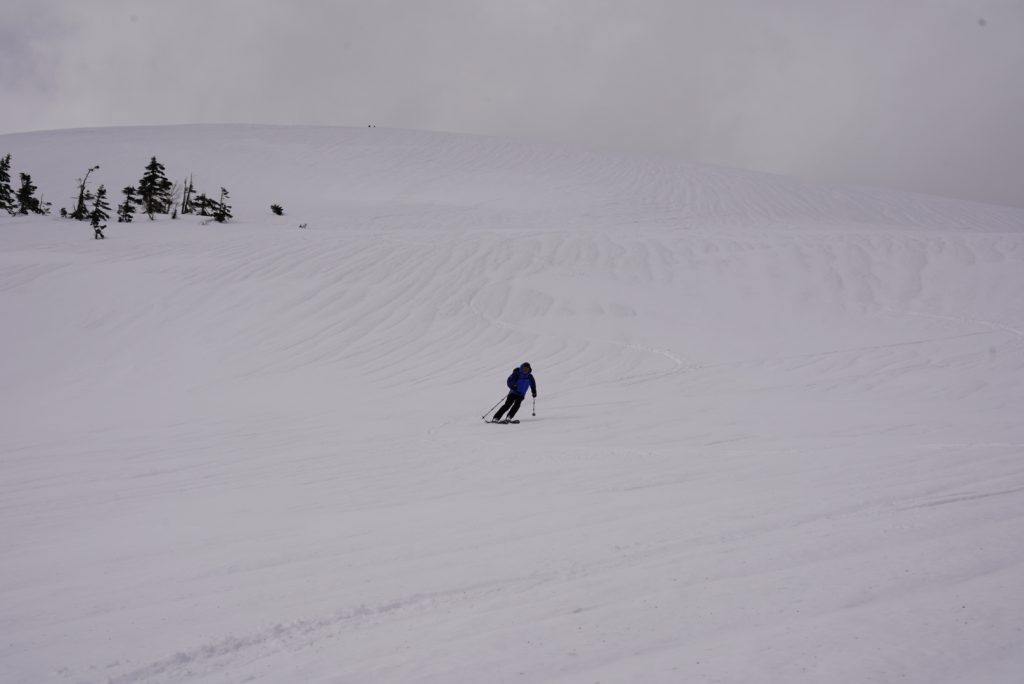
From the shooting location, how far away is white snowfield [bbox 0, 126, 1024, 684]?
2.93 meters

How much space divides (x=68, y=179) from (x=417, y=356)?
30.1 metres

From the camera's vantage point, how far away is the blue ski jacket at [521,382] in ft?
29.2

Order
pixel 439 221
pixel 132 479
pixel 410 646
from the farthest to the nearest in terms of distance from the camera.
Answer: pixel 439 221 → pixel 132 479 → pixel 410 646

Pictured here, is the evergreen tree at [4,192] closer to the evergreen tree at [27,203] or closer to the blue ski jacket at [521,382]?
the evergreen tree at [27,203]

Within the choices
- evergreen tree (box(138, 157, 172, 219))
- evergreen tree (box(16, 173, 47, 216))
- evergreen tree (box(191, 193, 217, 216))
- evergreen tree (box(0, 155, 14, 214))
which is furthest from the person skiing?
evergreen tree (box(0, 155, 14, 214))

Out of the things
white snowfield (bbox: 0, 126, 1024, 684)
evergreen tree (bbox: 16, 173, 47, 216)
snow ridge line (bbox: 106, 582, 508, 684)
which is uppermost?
evergreen tree (bbox: 16, 173, 47, 216)

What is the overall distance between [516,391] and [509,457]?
6.93 feet

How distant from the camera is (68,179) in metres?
33.7

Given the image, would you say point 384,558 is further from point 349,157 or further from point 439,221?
point 349,157

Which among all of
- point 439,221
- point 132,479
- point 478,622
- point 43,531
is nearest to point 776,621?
point 478,622

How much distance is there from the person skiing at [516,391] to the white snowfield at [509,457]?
371 millimetres

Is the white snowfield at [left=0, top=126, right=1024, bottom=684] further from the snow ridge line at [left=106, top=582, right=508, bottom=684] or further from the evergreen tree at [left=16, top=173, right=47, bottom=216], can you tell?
the evergreen tree at [left=16, top=173, right=47, bottom=216]

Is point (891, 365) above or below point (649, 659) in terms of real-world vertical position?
above

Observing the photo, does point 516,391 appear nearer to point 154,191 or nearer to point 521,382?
point 521,382
